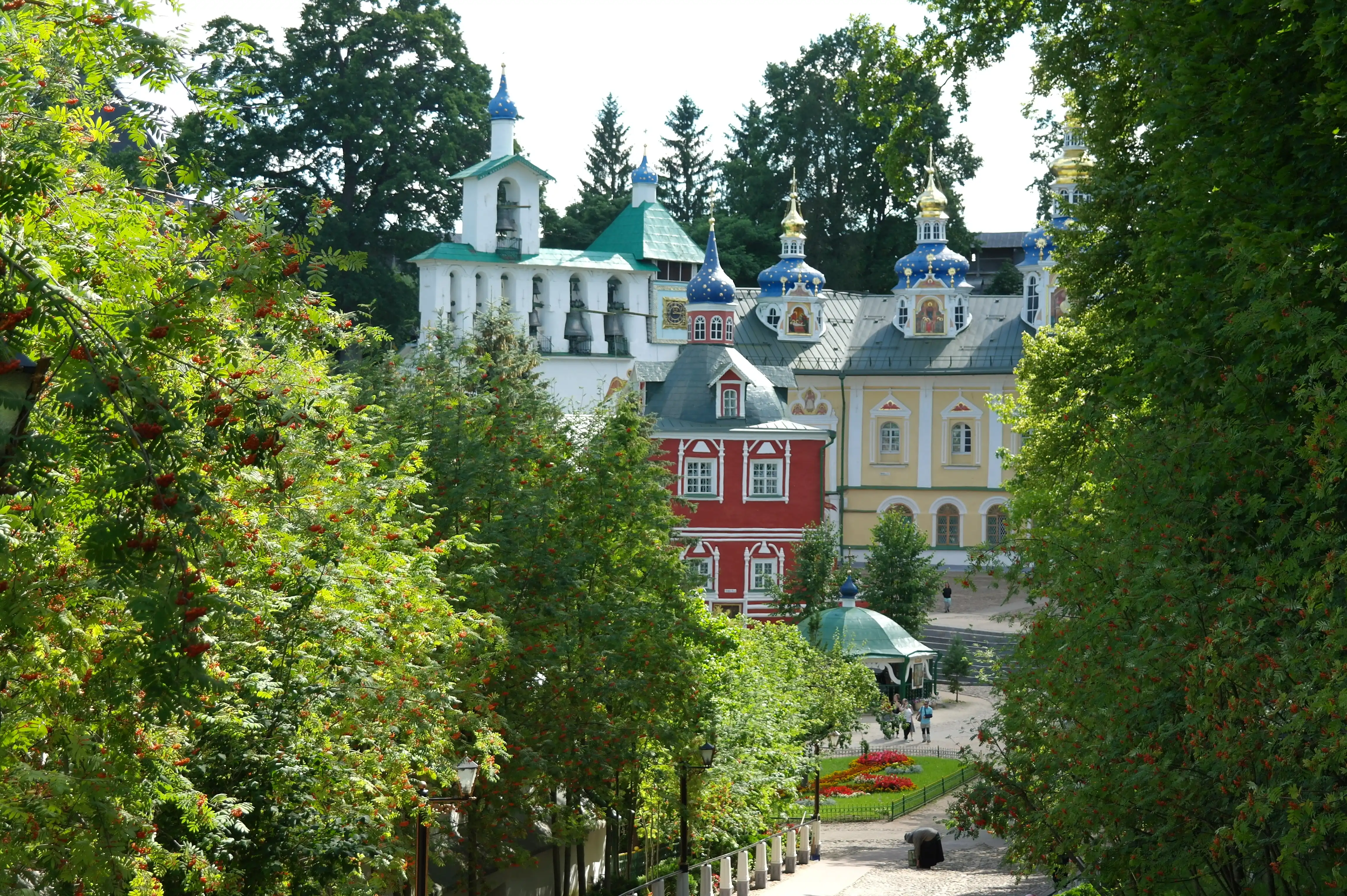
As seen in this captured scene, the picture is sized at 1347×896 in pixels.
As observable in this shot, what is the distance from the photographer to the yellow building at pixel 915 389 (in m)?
67.6

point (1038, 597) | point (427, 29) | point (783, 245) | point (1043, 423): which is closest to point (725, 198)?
point (783, 245)

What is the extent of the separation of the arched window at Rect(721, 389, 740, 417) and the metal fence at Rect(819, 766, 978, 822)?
19.3 metres

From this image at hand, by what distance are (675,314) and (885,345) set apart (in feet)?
34.7

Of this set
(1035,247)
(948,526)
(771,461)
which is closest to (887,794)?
(771,461)

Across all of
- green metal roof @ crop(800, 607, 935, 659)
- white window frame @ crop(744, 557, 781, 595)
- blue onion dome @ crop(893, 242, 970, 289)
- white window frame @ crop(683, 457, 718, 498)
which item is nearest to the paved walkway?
green metal roof @ crop(800, 607, 935, 659)

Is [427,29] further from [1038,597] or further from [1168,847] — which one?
[1168,847]

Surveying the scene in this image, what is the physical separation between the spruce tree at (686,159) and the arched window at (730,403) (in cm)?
3943

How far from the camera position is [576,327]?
200 feet

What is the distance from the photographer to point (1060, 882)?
14.0 metres

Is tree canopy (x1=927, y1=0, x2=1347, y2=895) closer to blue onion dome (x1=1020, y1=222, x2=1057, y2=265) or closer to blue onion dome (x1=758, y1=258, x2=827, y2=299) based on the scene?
blue onion dome (x1=1020, y1=222, x2=1057, y2=265)

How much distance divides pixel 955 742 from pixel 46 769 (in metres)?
32.1

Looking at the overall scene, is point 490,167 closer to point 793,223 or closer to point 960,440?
point 793,223

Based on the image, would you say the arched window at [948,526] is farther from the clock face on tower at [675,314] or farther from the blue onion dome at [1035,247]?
the clock face on tower at [675,314]

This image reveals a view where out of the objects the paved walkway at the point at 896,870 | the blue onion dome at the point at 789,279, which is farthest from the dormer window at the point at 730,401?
the paved walkway at the point at 896,870
